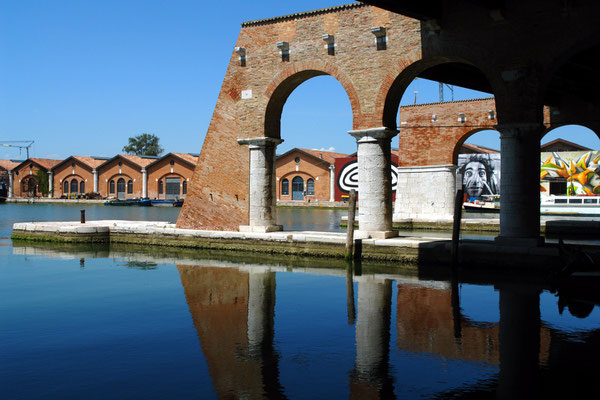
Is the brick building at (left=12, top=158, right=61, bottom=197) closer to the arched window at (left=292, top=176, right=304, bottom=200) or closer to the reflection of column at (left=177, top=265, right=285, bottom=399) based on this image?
the arched window at (left=292, top=176, right=304, bottom=200)

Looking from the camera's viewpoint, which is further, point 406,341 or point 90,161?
point 90,161

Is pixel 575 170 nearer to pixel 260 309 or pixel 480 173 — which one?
pixel 480 173

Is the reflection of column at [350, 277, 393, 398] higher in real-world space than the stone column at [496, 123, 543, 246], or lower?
lower

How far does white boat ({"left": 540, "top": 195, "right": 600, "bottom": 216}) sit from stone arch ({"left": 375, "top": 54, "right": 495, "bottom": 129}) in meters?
21.9

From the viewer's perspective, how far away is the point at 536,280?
11.8 meters

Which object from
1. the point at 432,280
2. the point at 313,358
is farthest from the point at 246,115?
the point at 313,358

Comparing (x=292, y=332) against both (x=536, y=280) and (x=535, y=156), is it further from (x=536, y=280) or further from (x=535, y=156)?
(x=535, y=156)

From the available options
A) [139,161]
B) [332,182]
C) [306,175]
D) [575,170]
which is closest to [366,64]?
[575,170]

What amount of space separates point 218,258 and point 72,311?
674 centimetres

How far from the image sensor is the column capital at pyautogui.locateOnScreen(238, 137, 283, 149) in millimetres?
16719

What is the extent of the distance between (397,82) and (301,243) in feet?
15.5

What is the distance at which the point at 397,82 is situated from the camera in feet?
47.7

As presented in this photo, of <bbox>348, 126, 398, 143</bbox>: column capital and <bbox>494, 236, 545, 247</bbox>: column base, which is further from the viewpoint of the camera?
<bbox>348, 126, 398, 143</bbox>: column capital

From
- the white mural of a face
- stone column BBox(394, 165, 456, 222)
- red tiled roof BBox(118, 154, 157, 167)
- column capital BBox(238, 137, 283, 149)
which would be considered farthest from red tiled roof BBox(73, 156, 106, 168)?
column capital BBox(238, 137, 283, 149)
